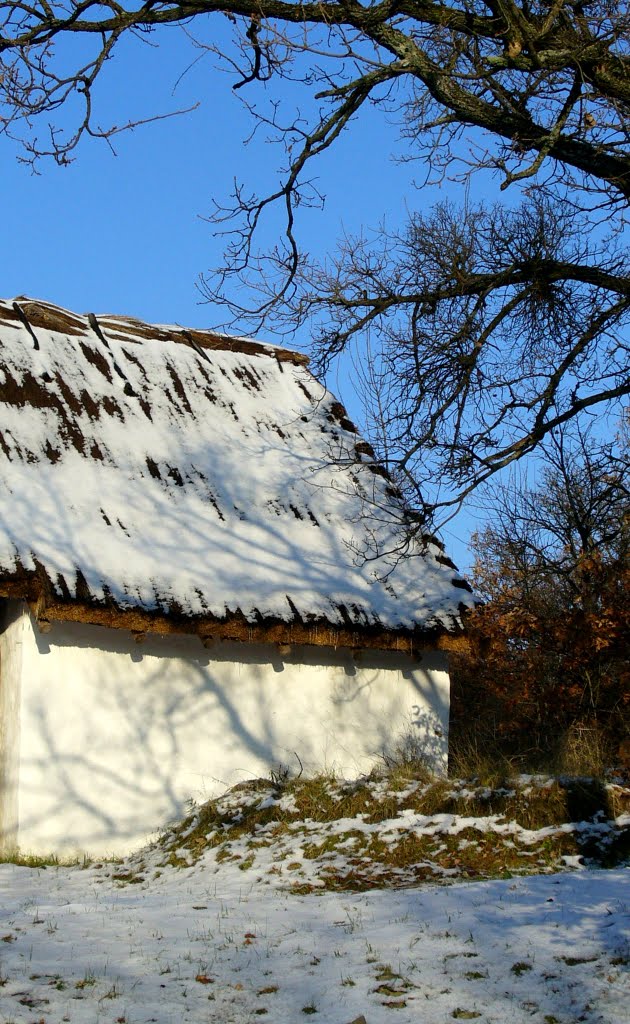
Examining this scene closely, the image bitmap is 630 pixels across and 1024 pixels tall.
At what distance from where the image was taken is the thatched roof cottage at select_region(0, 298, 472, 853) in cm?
923

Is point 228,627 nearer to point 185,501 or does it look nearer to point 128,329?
point 185,501

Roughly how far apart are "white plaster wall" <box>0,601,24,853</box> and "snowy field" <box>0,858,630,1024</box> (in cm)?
211

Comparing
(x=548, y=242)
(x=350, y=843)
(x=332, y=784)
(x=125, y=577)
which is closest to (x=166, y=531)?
(x=125, y=577)

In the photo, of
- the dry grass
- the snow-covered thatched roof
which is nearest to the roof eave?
the snow-covered thatched roof

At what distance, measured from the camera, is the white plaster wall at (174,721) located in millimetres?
9227

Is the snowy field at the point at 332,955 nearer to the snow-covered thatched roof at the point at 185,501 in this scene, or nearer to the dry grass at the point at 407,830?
the dry grass at the point at 407,830

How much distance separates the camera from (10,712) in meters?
9.27

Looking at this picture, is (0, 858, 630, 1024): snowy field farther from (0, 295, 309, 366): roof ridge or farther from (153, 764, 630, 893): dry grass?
(0, 295, 309, 366): roof ridge

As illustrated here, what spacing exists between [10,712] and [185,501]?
280cm

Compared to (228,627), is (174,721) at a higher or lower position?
lower

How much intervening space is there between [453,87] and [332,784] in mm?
5612

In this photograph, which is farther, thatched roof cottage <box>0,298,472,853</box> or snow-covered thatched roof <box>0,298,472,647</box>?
snow-covered thatched roof <box>0,298,472,647</box>

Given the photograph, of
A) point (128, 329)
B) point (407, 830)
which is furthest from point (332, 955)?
point (128, 329)

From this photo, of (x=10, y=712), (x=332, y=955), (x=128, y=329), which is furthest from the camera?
(x=128, y=329)
